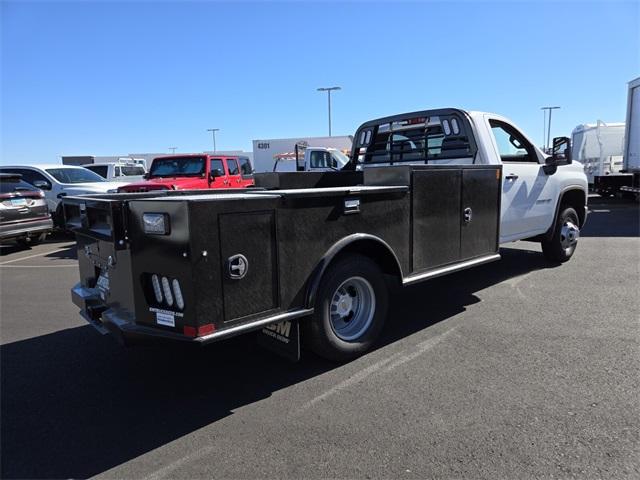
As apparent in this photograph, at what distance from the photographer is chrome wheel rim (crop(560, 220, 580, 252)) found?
24.1ft

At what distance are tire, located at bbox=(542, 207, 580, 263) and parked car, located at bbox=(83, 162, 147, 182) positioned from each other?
15.0 meters

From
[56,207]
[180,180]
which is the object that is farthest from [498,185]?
[56,207]

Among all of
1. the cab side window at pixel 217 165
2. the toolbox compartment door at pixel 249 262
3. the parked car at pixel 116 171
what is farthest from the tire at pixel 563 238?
the parked car at pixel 116 171

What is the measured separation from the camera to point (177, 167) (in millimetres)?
12609

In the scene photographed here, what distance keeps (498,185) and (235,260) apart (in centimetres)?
355

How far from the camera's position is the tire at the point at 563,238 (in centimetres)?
723

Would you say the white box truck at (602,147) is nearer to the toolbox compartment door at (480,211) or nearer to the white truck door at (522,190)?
the white truck door at (522,190)

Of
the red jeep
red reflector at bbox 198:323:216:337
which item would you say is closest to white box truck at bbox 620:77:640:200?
the red jeep

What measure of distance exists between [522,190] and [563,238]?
1.83 meters

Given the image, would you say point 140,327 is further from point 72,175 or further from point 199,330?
point 72,175

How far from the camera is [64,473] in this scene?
104 inches

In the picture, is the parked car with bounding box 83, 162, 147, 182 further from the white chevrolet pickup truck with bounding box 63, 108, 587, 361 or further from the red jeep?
the white chevrolet pickup truck with bounding box 63, 108, 587, 361

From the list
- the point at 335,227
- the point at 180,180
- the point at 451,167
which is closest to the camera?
the point at 335,227

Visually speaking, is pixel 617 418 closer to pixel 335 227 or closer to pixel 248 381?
pixel 335 227
